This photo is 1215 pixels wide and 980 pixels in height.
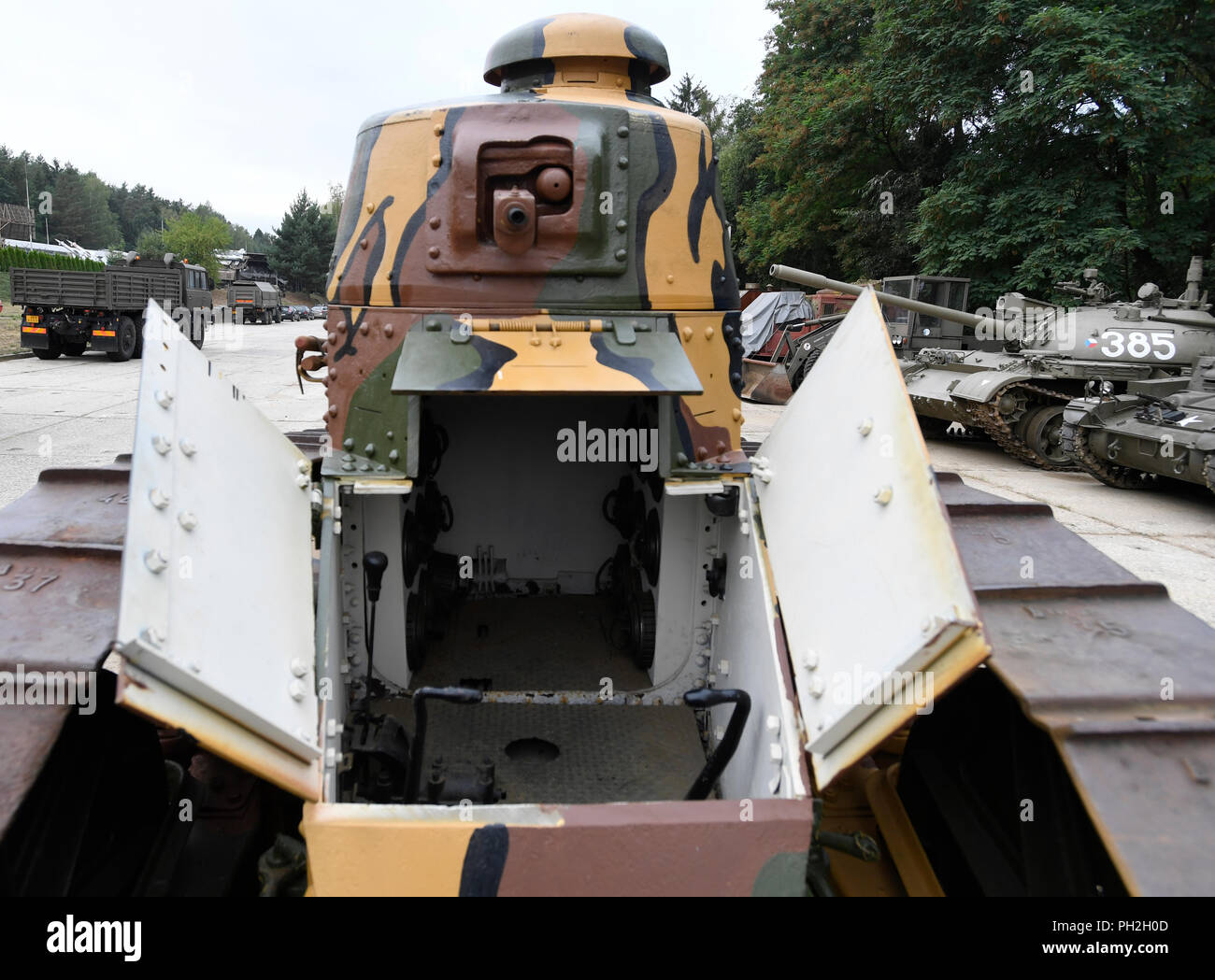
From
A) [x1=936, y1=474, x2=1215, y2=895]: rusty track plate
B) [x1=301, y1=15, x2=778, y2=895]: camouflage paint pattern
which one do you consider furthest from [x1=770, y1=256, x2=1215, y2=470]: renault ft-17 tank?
[x1=936, y1=474, x2=1215, y2=895]: rusty track plate

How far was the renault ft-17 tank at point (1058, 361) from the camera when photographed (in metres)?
11.7

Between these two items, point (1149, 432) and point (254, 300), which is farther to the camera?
point (254, 300)

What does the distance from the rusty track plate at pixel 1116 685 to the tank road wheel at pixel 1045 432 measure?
10255 mm

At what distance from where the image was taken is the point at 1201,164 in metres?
16.4

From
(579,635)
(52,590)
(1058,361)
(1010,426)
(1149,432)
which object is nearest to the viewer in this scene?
(52,590)

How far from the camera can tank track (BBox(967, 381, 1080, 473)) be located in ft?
39.2

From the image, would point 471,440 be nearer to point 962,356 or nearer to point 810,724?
point 810,724

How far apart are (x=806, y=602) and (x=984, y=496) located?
1.19 meters

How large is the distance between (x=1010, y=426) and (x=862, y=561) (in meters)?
11.3

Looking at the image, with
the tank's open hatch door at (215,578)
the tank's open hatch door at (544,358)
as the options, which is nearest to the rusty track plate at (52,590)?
the tank's open hatch door at (215,578)

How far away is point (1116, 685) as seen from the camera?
2242mm

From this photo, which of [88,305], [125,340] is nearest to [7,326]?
[125,340]

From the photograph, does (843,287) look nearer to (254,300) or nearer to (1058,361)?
(1058,361)
